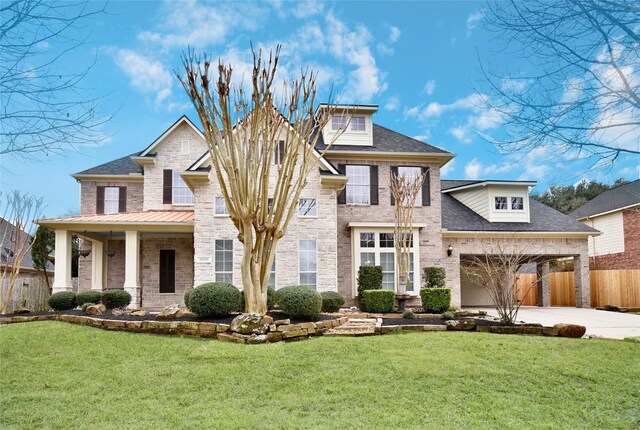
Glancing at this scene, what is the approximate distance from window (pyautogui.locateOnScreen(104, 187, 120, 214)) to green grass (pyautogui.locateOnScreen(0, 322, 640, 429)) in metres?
10.8

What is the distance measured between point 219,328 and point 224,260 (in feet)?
18.1

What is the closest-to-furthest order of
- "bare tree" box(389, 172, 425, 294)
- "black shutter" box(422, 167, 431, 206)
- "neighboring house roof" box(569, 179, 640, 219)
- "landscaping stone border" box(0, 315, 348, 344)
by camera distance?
1. "landscaping stone border" box(0, 315, 348, 344)
2. "bare tree" box(389, 172, 425, 294)
3. "black shutter" box(422, 167, 431, 206)
4. "neighboring house roof" box(569, 179, 640, 219)

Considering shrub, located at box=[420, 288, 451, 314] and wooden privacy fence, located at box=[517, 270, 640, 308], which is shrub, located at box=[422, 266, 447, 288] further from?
wooden privacy fence, located at box=[517, 270, 640, 308]

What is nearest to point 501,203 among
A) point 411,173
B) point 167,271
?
point 411,173

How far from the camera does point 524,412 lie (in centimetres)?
612

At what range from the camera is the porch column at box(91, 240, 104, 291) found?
1898 cm

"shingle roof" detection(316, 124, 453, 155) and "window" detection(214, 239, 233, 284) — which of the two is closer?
"window" detection(214, 239, 233, 284)

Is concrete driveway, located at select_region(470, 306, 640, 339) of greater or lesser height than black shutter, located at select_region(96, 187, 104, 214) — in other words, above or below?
below

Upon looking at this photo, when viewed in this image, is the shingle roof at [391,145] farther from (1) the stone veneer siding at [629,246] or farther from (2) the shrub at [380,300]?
(1) the stone veneer siding at [629,246]

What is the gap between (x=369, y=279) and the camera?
16672 mm

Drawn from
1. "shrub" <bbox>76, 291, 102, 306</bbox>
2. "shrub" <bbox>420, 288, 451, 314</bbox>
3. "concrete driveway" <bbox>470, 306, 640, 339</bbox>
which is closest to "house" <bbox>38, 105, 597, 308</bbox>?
"shrub" <bbox>76, 291, 102, 306</bbox>

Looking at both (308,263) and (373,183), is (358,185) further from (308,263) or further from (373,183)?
(308,263)

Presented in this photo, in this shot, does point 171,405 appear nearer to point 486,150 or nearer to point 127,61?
point 486,150

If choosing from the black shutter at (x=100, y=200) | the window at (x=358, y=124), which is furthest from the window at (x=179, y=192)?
the window at (x=358, y=124)
